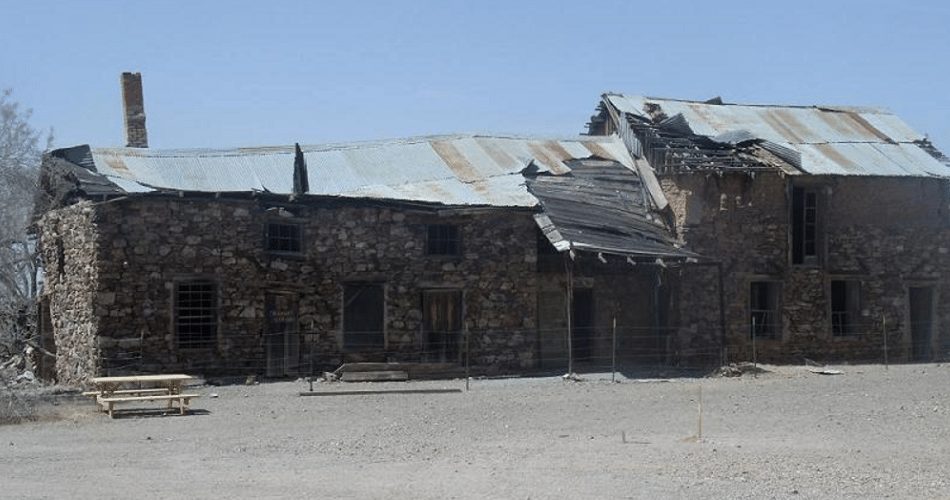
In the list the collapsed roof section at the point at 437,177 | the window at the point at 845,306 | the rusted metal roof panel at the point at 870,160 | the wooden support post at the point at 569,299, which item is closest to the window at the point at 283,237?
the collapsed roof section at the point at 437,177

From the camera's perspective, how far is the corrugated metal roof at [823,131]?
3030 cm

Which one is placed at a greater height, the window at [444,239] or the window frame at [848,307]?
the window at [444,239]

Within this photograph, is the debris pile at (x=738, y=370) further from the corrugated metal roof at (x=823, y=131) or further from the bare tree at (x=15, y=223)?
the bare tree at (x=15, y=223)

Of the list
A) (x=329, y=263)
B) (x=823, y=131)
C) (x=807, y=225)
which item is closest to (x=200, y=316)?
(x=329, y=263)

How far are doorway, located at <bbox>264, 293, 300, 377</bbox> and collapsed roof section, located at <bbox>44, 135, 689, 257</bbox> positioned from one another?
229cm

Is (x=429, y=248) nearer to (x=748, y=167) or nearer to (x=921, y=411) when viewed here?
(x=748, y=167)

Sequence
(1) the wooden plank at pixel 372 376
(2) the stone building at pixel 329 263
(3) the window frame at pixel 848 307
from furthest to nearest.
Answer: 1. (3) the window frame at pixel 848 307
2. (1) the wooden plank at pixel 372 376
3. (2) the stone building at pixel 329 263

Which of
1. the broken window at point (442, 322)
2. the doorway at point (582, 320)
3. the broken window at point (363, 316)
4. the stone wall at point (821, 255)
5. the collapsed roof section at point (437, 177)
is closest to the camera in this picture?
the collapsed roof section at point (437, 177)

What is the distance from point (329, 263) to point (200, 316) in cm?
296

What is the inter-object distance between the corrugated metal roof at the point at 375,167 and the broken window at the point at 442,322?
216cm

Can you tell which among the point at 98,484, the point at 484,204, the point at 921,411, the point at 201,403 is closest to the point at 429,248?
the point at 484,204

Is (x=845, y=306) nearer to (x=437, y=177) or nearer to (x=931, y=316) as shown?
(x=931, y=316)

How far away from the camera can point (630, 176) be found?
30.5 meters

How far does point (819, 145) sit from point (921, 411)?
46.5ft
